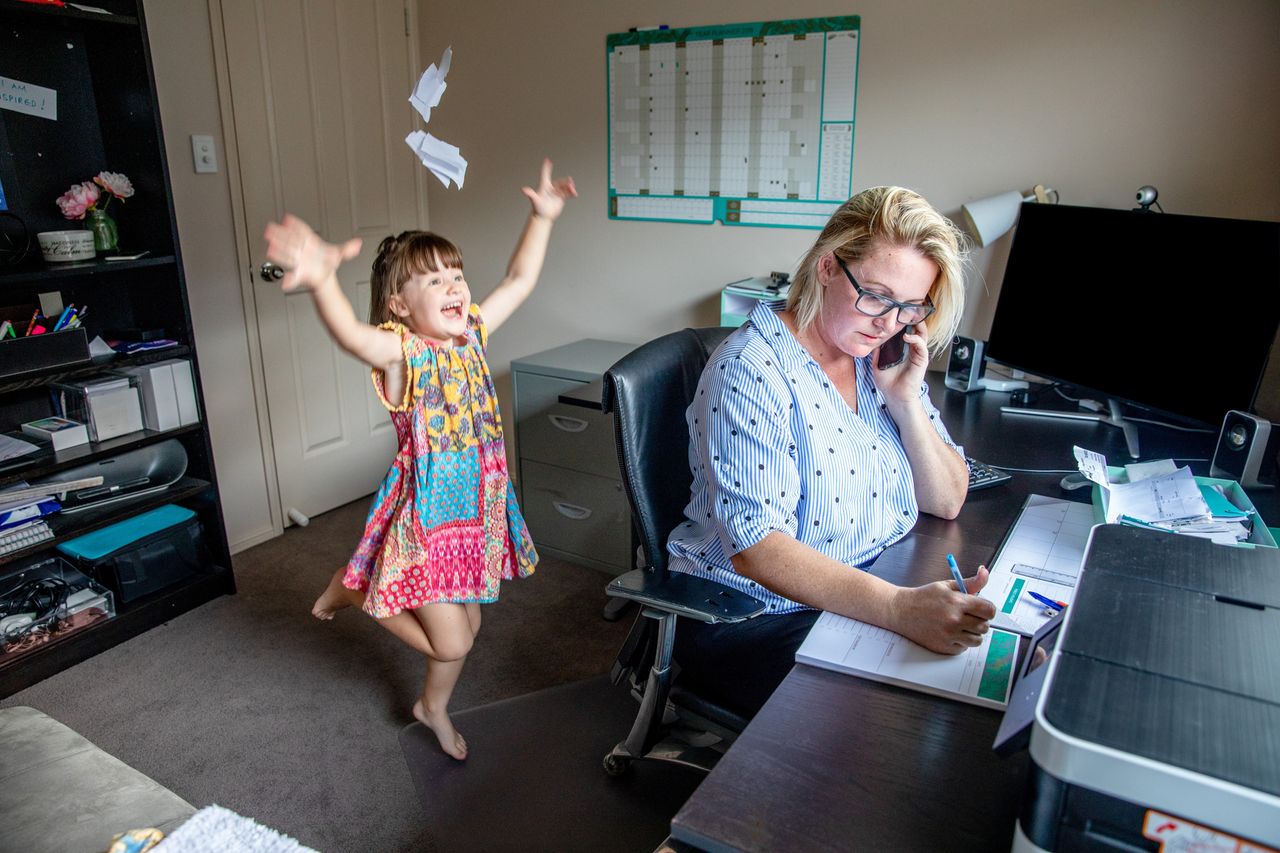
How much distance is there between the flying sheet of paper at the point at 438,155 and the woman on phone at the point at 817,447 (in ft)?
2.10

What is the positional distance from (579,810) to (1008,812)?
1249 mm

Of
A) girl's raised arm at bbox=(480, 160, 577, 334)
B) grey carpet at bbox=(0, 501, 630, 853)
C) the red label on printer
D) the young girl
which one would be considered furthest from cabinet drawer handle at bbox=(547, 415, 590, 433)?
the red label on printer

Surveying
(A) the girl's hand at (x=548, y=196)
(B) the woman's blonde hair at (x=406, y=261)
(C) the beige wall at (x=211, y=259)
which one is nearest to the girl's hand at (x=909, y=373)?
(A) the girl's hand at (x=548, y=196)

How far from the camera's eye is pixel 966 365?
2.45 meters

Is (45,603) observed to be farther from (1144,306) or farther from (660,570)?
(1144,306)

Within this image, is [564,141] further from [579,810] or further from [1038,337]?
[579,810]

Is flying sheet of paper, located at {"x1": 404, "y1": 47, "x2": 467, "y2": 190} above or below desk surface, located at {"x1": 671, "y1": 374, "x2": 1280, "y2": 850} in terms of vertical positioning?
above

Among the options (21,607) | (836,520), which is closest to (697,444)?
(836,520)

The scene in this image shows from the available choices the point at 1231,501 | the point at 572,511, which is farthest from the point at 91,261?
the point at 1231,501

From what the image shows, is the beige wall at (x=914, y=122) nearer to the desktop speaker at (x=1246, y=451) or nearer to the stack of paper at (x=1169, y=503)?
the desktop speaker at (x=1246, y=451)

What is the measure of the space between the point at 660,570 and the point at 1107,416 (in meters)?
1.33

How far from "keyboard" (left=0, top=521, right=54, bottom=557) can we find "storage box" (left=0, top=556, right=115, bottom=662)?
218mm

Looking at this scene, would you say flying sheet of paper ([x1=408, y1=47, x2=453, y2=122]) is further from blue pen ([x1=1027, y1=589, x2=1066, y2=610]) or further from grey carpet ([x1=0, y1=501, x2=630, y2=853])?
grey carpet ([x1=0, y1=501, x2=630, y2=853])

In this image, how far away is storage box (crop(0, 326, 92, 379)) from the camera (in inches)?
85.3
